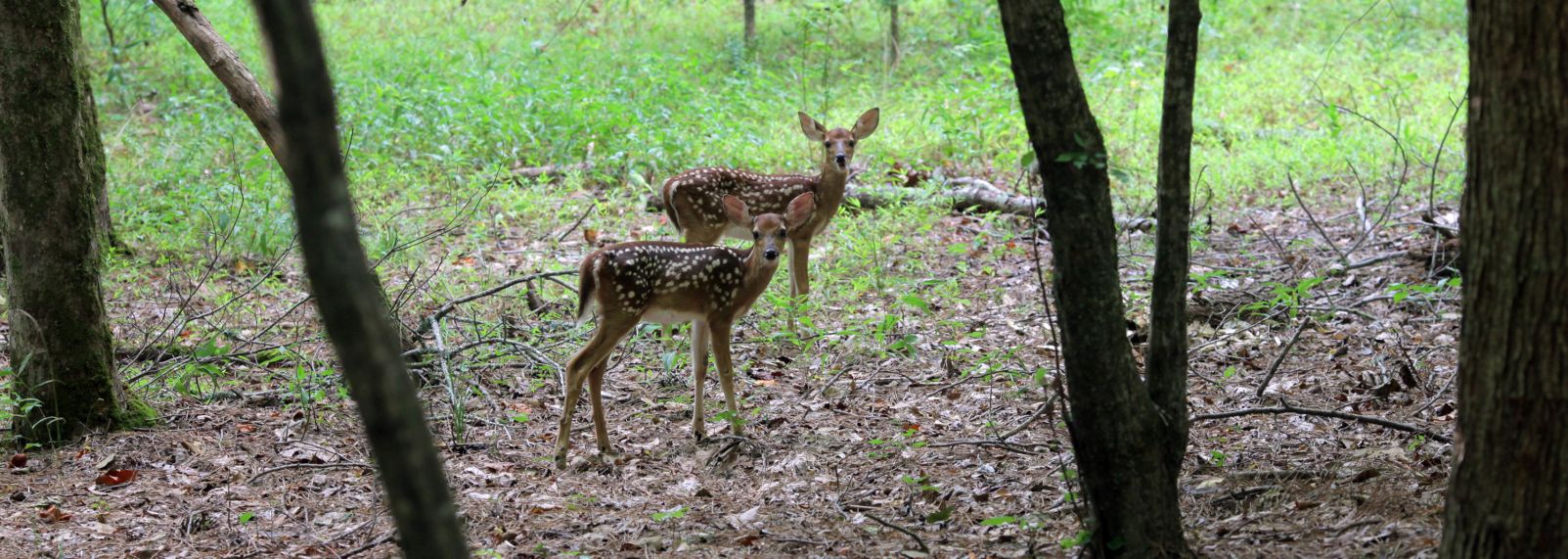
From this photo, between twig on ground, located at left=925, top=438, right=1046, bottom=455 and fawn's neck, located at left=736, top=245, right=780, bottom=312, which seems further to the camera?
fawn's neck, located at left=736, top=245, right=780, bottom=312

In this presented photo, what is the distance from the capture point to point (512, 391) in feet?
21.5

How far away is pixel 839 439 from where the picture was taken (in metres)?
5.73

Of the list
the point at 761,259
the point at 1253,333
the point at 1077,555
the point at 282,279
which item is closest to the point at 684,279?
the point at 761,259

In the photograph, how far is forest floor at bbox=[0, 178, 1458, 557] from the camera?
14.5 ft

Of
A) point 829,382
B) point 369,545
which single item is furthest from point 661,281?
point 369,545

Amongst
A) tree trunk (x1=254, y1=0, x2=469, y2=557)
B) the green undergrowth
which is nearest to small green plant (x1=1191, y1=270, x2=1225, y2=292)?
the green undergrowth

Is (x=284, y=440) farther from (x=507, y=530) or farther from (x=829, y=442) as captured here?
(x=829, y=442)

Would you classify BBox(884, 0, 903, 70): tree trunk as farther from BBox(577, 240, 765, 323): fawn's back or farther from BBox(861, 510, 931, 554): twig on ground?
BBox(861, 510, 931, 554): twig on ground

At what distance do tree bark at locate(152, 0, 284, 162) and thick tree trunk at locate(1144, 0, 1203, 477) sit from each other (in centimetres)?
400

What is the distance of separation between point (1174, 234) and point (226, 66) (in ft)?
14.1

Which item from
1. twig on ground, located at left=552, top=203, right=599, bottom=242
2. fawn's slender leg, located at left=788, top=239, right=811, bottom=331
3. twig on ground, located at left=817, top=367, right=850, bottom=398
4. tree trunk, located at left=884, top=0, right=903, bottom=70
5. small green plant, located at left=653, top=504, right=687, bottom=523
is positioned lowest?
twig on ground, located at left=817, top=367, right=850, bottom=398

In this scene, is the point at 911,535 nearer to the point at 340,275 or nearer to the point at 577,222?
the point at 340,275

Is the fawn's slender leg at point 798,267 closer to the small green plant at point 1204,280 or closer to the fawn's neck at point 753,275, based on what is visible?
the fawn's neck at point 753,275

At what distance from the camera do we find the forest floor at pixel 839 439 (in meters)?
4.41
